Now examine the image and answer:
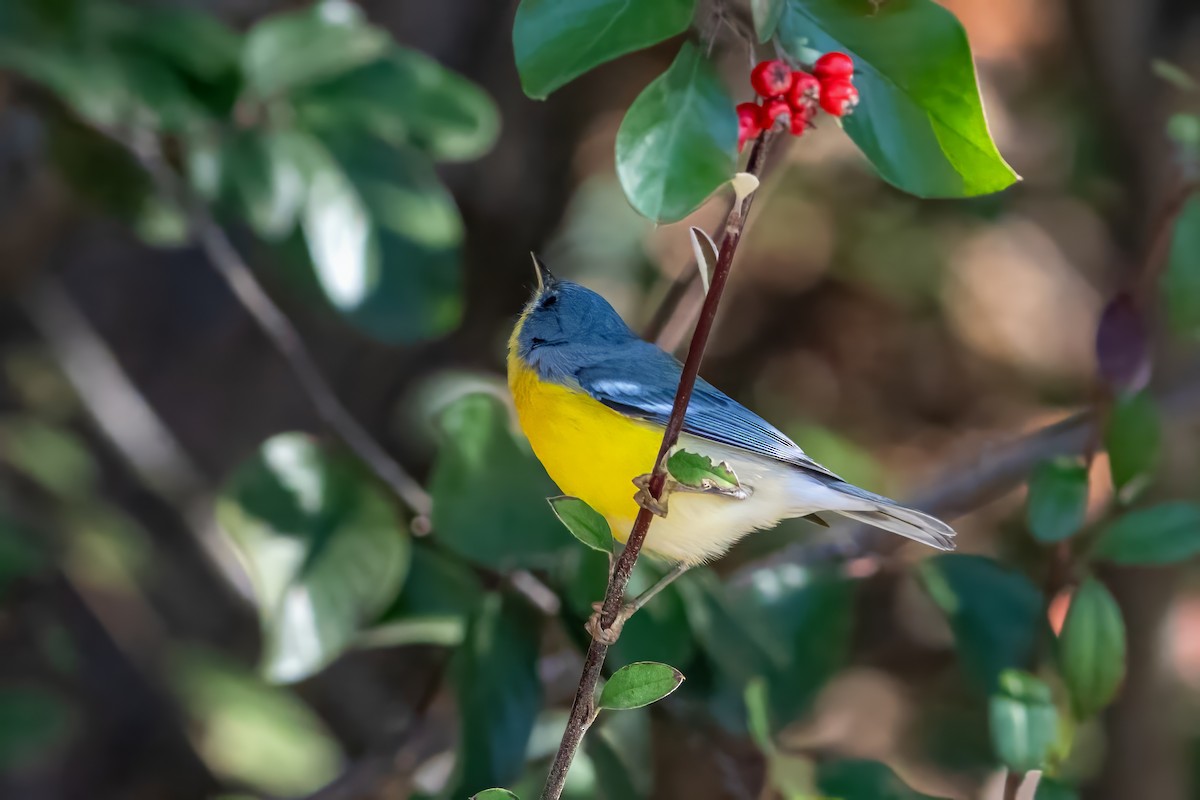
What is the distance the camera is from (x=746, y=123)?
1.25 metres

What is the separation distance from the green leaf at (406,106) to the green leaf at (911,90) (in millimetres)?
1033

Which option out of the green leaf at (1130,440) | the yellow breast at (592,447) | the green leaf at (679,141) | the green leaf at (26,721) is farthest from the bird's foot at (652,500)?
the green leaf at (26,721)

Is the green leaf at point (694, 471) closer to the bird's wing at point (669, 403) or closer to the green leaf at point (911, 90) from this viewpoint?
the green leaf at point (911, 90)

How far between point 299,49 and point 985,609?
154 cm

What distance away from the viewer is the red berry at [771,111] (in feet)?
3.59

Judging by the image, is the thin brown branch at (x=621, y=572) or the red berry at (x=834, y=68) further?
the red berry at (x=834, y=68)

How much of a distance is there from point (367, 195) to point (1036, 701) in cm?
138

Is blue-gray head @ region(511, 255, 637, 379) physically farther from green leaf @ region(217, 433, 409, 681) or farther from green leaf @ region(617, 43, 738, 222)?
green leaf @ region(617, 43, 738, 222)

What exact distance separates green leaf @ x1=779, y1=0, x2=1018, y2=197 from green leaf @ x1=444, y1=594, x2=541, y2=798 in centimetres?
98

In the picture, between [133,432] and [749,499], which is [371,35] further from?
[133,432]

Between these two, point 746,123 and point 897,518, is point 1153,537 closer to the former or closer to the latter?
point 897,518

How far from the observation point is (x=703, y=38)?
123 cm

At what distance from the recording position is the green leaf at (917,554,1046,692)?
6.57 feet

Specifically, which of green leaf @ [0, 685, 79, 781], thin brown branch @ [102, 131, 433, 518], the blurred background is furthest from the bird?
green leaf @ [0, 685, 79, 781]
